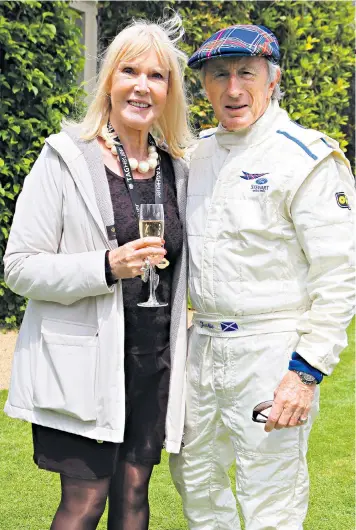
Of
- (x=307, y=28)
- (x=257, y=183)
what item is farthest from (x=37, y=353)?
(x=307, y=28)

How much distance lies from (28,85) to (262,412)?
14.8 ft

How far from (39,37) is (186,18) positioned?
210cm

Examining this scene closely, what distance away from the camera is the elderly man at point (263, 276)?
2814mm

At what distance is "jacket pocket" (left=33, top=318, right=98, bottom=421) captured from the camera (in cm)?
292

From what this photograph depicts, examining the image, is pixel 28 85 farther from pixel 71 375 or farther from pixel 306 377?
pixel 306 377

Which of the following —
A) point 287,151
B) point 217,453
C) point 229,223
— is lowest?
point 217,453

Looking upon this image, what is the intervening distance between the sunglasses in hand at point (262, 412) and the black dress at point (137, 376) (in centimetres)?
41

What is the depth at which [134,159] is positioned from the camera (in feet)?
10.3

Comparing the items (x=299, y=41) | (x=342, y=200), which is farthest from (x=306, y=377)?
(x=299, y=41)

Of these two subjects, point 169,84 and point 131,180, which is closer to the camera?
point 131,180

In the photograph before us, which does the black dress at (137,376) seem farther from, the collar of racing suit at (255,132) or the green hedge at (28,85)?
the green hedge at (28,85)

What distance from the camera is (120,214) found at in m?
3.00

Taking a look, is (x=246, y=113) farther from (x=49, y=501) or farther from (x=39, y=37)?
(x=39, y=37)

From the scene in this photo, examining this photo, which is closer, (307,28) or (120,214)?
(120,214)
